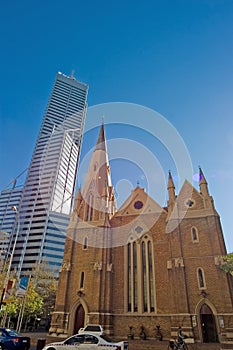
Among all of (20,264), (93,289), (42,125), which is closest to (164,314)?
(93,289)

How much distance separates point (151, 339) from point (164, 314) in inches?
88.2

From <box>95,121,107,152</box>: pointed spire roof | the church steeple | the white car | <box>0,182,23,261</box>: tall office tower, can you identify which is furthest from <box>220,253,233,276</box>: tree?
<box>0,182,23,261</box>: tall office tower

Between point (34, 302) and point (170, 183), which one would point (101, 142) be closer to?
point (170, 183)

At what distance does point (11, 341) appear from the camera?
1306cm

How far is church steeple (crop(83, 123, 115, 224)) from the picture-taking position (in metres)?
28.7

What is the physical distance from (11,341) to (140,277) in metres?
13.4

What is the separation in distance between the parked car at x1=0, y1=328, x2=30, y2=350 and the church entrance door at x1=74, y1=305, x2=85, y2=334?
32.7 feet

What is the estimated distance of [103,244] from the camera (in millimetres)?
25344

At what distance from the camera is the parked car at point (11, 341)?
12.8 meters

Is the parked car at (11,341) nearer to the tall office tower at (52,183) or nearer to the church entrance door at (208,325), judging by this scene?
the church entrance door at (208,325)

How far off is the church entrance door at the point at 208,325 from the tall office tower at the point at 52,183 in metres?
42.4

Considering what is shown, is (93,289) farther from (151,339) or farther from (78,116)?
(78,116)

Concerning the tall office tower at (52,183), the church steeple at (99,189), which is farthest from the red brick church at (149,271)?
the tall office tower at (52,183)

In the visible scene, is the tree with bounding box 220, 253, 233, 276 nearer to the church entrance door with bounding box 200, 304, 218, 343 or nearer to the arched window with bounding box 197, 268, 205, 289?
the arched window with bounding box 197, 268, 205, 289
